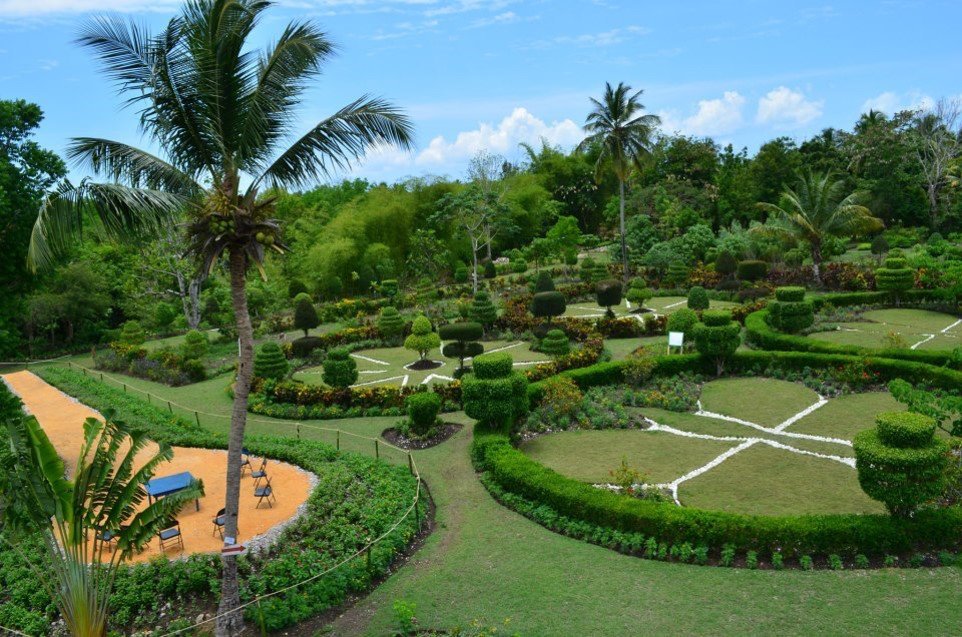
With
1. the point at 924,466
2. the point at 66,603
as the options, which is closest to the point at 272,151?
the point at 66,603

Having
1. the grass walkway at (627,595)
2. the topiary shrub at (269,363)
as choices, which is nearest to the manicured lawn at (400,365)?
the topiary shrub at (269,363)

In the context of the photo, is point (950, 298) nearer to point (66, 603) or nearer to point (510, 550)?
point (510, 550)

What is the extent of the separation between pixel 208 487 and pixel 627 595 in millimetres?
9411

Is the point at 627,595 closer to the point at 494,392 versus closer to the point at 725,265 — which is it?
the point at 494,392

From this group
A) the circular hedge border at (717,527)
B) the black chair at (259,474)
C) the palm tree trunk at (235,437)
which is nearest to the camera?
the palm tree trunk at (235,437)

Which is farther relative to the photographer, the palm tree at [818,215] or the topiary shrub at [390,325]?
the palm tree at [818,215]

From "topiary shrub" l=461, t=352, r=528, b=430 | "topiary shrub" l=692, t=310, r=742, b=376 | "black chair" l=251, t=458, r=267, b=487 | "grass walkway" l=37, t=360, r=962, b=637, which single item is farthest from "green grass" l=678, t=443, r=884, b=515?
"black chair" l=251, t=458, r=267, b=487

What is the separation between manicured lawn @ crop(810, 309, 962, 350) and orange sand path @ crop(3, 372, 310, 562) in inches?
711

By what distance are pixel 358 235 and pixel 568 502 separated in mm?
31303

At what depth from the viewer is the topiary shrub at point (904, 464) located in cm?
984

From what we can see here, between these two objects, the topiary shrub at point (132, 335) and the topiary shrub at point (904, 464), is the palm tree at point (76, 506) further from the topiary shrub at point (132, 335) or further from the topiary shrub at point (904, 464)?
the topiary shrub at point (132, 335)

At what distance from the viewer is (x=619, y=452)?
14.7 metres

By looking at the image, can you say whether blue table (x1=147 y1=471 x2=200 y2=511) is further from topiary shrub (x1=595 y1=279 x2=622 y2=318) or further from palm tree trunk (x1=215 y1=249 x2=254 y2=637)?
topiary shrub (x1=595 y1=279 x2=622 y2=318)

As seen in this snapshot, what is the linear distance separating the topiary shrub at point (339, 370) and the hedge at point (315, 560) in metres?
4.77
